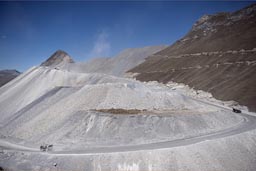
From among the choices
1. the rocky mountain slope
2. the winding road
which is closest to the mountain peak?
the rocky mountain slope

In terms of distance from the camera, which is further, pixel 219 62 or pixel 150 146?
pixel 219 62

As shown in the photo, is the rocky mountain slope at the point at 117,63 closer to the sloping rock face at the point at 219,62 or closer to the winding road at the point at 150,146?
the sloping rock face at the point at 219,62

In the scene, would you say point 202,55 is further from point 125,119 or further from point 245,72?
point 125,119

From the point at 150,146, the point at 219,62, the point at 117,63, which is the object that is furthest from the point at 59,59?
the point at 150,146

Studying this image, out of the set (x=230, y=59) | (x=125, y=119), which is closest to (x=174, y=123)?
(x=125, y=119)

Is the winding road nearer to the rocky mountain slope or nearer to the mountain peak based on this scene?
the rocky mountain slope

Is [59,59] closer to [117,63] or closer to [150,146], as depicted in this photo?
[117,63]

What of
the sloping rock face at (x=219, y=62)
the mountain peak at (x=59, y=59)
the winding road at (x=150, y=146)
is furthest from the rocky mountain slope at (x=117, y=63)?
the winding road at (x=150, y=146)
